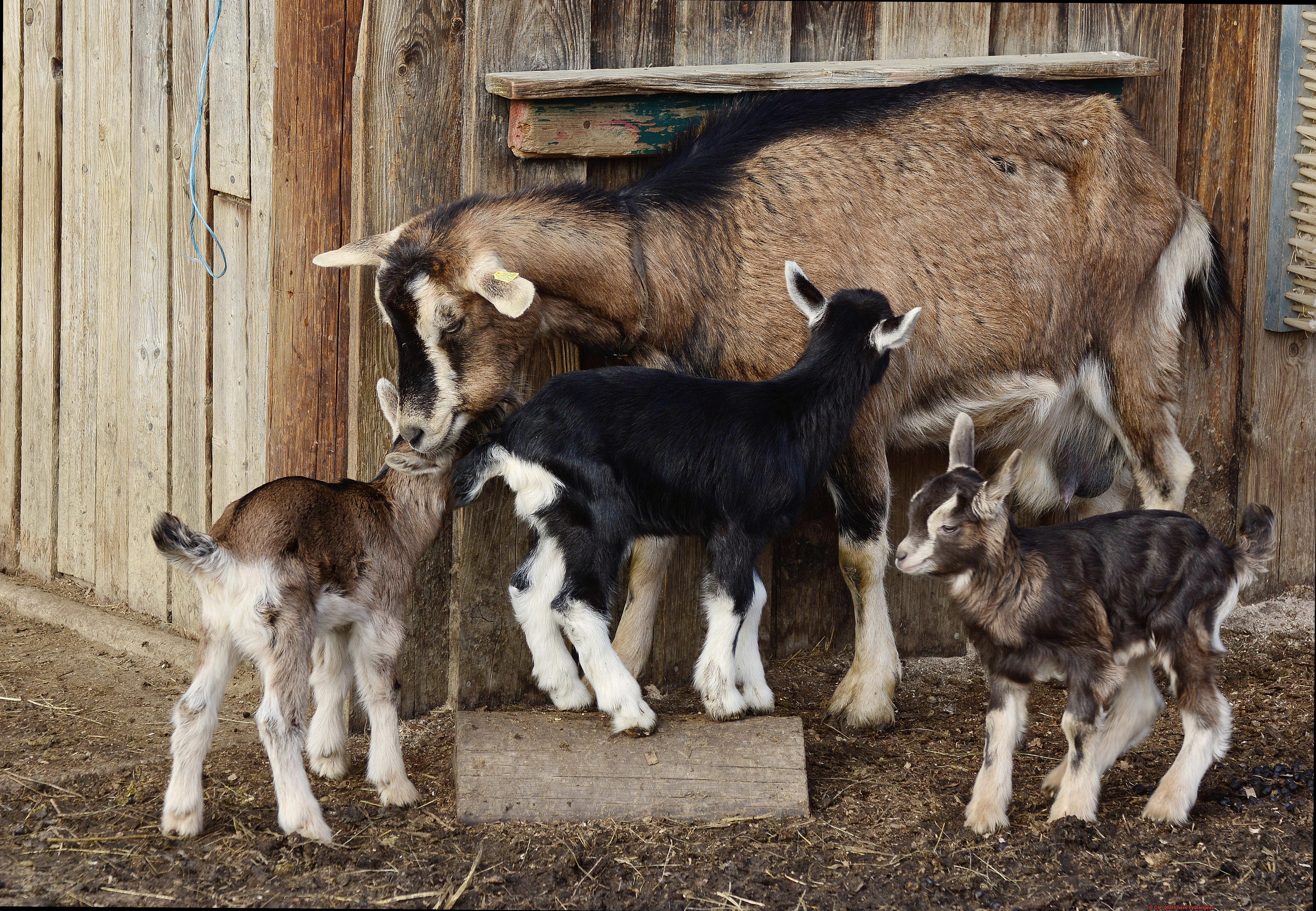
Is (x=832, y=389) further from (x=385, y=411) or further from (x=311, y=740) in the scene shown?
(x=311, y=740)

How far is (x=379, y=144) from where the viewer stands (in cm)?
459

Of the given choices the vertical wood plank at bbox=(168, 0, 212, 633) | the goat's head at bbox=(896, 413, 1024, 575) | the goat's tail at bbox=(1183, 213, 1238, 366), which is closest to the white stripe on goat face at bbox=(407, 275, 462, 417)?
the goat's head at bbox=(896, 413, 1024, 575)

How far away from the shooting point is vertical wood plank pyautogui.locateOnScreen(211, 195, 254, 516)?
5.23 meters

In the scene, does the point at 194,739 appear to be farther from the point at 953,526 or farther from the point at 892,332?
the point at 892,332

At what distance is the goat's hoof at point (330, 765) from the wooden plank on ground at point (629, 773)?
440 millimetres

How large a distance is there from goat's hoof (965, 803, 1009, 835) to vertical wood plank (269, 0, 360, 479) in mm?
2479

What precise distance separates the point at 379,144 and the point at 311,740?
2006 mm

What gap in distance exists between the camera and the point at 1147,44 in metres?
5.58

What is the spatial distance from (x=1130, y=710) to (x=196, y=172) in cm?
401

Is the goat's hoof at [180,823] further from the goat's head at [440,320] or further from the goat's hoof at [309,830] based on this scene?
the goat's head at [440,320]

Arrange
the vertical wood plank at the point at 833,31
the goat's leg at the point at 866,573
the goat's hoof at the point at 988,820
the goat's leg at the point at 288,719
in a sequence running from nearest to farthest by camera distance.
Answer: the goat's leg at the point at 288,719 → the goat's hoof at the point at 988,820 → the goat's leg at the point at 866,573 → the vertical wood plank at the point at 833,31

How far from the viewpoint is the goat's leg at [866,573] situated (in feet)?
16.0

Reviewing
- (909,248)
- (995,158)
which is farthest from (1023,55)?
(909,248)

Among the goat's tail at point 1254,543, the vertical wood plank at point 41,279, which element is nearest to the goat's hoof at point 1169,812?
the goat's tail at point 1254,543
